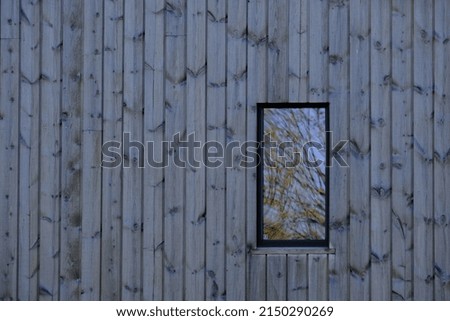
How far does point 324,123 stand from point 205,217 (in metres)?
1.11

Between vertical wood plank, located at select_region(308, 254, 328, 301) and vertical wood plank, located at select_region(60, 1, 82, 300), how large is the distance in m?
1.69

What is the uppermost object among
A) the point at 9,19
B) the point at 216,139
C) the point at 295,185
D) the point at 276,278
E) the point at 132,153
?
the point at 9,19

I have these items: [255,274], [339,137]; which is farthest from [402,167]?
[255,274]

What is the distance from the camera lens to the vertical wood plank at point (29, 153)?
474cm

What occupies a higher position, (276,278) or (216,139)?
(216,139)

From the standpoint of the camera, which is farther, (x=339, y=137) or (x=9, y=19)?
(x=9, y=19)

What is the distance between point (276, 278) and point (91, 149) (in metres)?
1.65

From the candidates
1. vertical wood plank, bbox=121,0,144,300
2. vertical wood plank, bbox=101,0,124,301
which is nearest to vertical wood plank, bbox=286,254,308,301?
vertical wood plank, bbox=121,0,144,300

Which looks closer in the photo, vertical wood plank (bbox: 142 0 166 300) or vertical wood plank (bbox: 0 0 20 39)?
vertical wood plank (bbox: 142 0 166 300)

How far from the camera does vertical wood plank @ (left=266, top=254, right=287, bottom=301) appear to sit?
15.3ft

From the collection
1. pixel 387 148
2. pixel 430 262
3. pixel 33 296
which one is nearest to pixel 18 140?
pixel 33 296

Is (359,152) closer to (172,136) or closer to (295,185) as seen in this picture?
(295,185)

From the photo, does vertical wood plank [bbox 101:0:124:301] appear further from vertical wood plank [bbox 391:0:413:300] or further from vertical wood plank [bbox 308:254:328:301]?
vertical wood plank [bbox 391:0:413:300]

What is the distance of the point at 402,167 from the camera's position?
4672 mm
